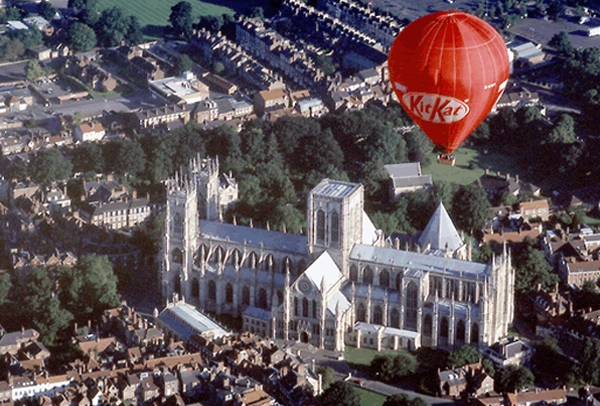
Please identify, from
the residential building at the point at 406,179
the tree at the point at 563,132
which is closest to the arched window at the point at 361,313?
the residential building at the point at 406,179

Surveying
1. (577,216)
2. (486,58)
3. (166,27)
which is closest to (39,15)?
(166,27)

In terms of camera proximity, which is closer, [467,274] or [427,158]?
[467,274]

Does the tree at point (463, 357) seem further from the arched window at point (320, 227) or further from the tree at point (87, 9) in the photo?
the tree at point (87, 9)

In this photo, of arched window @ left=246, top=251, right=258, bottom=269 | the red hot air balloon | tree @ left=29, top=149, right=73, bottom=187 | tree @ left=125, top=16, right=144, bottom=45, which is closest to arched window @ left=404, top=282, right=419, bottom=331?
arched window @ left=246, top=251, right=258, bottom=269

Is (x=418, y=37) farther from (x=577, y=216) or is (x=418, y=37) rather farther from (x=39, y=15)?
(x=39, y=15)

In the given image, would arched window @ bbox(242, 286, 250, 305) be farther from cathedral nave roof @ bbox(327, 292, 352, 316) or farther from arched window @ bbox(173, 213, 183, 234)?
cathedral nave roof @ bbox(327, 292, 352, 316)

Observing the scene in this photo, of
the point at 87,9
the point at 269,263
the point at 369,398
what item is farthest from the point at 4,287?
the point at 87,9
